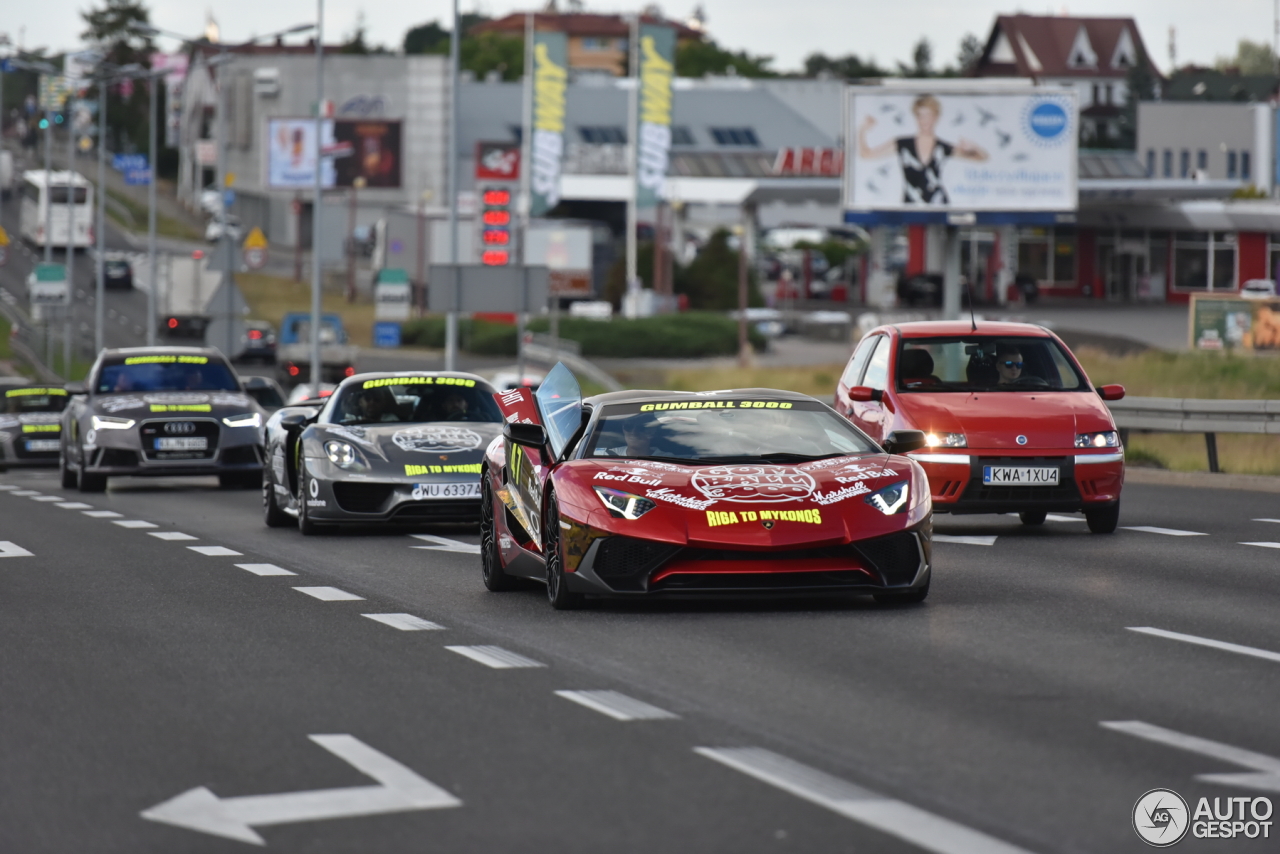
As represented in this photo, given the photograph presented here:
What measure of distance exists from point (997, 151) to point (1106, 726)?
50190 mm

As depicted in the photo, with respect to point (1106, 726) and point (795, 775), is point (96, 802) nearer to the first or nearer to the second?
point (795, 775)

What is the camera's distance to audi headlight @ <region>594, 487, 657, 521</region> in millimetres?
11031

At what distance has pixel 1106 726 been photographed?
7.77 meters

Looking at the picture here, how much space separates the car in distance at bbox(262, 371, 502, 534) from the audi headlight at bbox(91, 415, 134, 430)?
621 cm

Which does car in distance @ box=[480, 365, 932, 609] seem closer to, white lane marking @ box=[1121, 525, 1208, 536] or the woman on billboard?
white lane marking @ box=[1121, 525, 1208, 536]

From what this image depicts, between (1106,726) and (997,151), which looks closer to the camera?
(1106,726)

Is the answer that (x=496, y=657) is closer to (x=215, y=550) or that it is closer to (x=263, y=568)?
(x=263, y=568)

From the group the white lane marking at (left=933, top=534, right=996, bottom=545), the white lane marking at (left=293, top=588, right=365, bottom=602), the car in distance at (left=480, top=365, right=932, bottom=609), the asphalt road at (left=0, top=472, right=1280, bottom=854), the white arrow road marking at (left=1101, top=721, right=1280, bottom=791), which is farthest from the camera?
the white lane marking at (left=933, top=534, right=996, bottom=545)

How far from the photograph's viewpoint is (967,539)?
16.3 meters

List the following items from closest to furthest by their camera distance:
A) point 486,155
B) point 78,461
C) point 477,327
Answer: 1. point 78,461
2. point 477,327
3. point 486,155

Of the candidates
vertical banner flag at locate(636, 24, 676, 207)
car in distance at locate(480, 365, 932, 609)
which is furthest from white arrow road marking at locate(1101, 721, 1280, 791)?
vertical banner flag at locate(636, 24, 676, 207)

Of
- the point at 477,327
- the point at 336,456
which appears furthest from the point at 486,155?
the point at 336,456

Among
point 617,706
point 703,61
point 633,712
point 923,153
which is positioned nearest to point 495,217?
point 923,153

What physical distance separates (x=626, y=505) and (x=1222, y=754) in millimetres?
4329
